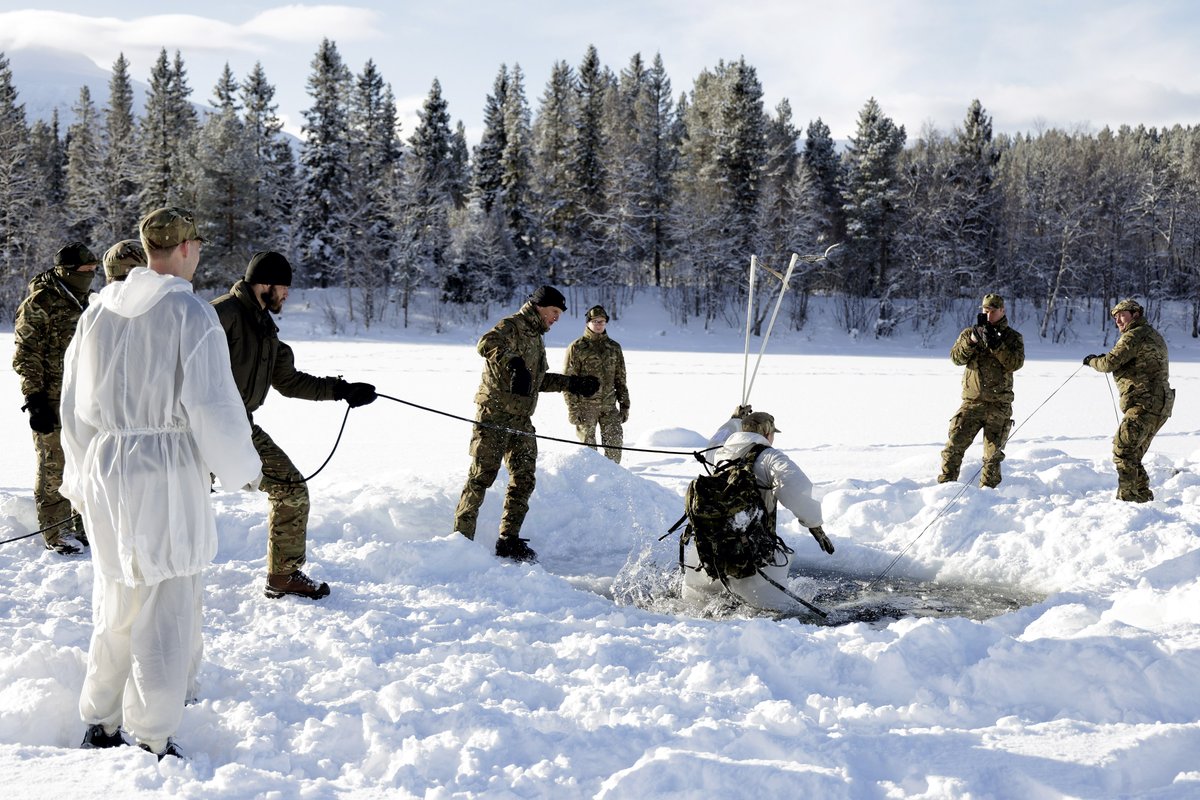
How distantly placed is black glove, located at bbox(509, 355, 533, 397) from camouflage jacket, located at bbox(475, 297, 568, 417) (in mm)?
51

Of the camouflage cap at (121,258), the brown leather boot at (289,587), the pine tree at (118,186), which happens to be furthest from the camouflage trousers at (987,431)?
the pine tree at (118,186)

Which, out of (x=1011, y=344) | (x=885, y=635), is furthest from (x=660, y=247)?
(x=885, y=635)

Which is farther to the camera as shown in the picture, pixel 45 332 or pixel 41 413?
pixel 45 332

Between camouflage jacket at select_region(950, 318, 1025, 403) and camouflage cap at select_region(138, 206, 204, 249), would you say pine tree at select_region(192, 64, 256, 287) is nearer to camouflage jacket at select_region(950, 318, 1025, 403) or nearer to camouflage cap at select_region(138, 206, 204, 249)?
camouflage jacket at select_region(950, 318, 1025, 403)

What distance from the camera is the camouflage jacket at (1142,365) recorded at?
25.4ft

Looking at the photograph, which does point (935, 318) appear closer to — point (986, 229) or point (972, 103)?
point (986, 229)

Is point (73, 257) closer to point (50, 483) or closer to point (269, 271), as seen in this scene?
point (50, 483)

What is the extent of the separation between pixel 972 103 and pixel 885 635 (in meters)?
44.8

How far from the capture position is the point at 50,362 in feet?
18.1

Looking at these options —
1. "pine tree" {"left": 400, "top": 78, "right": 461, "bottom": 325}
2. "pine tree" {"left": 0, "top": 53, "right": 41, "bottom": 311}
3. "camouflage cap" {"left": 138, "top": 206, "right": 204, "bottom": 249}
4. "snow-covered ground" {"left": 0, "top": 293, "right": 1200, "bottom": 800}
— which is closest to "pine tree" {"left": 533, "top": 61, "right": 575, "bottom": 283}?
"pine tree" {"left": 400, "top": 78, "right": 461, "bottom": 325}

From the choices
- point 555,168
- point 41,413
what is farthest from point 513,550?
point 555,168

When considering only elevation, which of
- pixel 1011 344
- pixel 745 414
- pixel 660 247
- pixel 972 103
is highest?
pixel 972 103

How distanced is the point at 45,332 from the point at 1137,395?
8.38 metres

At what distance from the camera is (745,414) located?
5.94 meters
